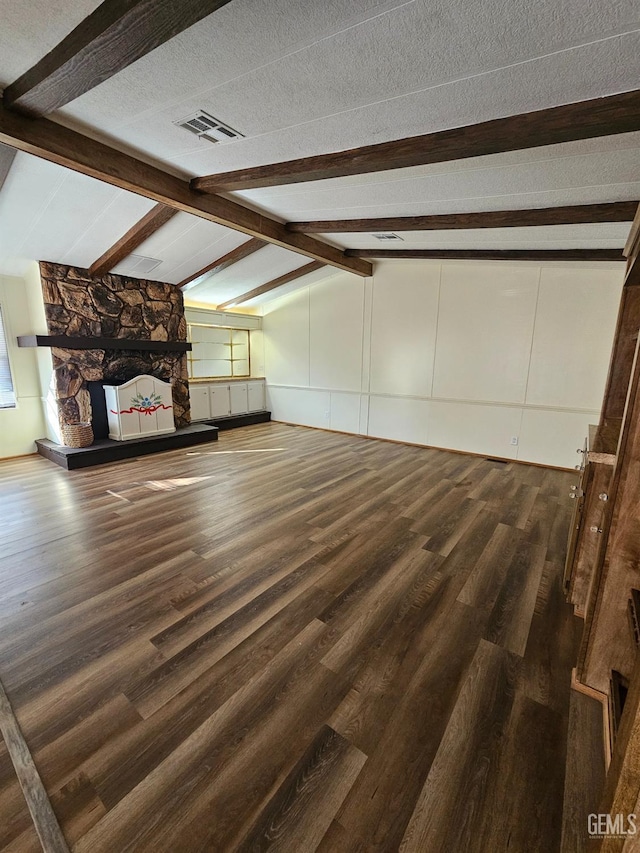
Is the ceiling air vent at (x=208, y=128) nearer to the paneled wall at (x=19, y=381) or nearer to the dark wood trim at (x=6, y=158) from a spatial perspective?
the dark wood trim at (x=6, y=158)

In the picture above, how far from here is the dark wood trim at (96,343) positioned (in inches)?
178

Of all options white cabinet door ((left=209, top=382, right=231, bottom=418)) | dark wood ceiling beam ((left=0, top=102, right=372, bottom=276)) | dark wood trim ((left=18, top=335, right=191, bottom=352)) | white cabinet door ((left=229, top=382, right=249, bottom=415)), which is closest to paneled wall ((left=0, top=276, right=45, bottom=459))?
dark wood trim ((left=18, top=335, right=191, bottom=352))

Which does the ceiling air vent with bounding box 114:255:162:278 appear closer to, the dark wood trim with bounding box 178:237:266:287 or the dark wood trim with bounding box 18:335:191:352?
the dark wood trim with bounding box 178:237:266:287

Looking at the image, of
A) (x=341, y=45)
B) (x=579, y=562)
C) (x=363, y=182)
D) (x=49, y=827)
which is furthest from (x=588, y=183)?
(x=49, y=827)

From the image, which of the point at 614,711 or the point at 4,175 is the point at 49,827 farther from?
the point at 4,175

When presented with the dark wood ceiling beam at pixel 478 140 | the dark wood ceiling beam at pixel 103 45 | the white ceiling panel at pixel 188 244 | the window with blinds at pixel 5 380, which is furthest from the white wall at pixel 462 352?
the dark wood ceiling beam at pixel 103 45

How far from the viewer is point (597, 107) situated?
1.58 metres

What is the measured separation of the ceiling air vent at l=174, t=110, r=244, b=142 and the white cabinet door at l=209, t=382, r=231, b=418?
15.9 ft

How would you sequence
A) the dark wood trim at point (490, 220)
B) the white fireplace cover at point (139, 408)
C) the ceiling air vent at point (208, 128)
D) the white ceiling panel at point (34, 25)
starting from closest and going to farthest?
the white ceiling panel at point (34, 25) < the ceiling air vent at point (208, 128) < the dark wood trim at point (490, 220) < the white fireplace cover at point (139, 408)

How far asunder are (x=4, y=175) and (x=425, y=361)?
5111 millimetres

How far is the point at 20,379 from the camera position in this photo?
5008mm

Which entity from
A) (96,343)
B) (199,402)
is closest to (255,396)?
(199,402)

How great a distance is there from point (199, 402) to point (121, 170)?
4346mm

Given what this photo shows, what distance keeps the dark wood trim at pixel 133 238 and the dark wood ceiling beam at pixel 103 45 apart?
1607mm
